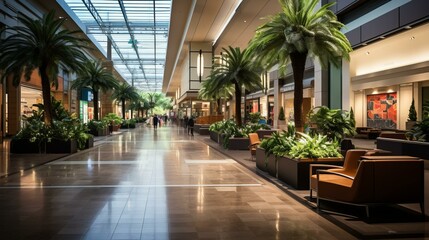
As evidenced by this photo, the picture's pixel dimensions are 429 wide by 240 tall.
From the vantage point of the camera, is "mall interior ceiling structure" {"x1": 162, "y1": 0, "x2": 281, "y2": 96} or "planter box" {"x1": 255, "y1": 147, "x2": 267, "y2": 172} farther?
"mall interior ceiling structure" {"x1": 162, "y1": 0, "x2": 281, "y2": 96}

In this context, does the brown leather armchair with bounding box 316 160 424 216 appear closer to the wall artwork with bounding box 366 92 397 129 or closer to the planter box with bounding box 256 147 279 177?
the planter box with bounding box 256 147 279 177

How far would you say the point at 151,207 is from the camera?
7656mm

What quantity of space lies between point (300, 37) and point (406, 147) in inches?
218

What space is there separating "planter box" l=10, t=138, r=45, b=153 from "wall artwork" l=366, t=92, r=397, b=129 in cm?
2051

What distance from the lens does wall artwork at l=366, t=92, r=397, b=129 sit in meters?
26.5

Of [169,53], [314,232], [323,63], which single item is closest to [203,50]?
[169,53]

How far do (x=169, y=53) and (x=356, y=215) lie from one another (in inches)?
1711

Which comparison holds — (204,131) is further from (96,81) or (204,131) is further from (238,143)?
(238,143)

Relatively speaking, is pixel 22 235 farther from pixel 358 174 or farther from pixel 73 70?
pixel 73 70

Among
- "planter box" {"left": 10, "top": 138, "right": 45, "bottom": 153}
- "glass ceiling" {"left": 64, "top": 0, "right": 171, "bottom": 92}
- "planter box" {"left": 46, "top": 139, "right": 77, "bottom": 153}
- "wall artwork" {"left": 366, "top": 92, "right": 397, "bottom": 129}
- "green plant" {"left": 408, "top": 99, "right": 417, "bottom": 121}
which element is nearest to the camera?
"planter box" {"left": 10, "top": 138, "right": 45, "bottom": 153}

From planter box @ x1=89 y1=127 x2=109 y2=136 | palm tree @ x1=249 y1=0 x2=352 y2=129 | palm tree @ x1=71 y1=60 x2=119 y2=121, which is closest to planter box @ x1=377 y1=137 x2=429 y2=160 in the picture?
palm tree @ x1=249 y1=0 x2=352 y2=129

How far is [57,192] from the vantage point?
9.20 meters

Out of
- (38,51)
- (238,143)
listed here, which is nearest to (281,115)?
(238,143)

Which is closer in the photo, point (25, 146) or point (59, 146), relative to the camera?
→ point (25, 146)
